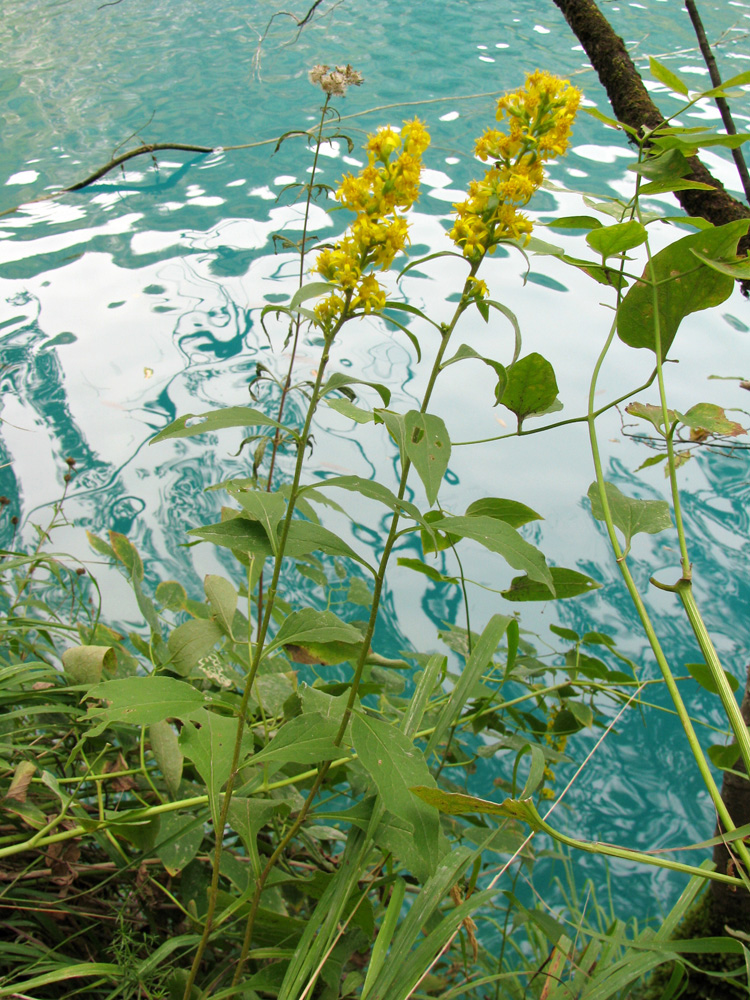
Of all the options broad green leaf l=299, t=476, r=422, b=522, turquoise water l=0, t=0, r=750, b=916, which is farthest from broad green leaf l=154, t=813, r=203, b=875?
turquoise water l=0, t=0, r=750, b=916

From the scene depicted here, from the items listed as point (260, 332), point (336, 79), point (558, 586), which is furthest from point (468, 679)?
point (260, 332)

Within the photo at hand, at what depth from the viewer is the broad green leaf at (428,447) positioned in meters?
0.49

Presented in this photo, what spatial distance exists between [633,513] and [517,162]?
391 millimetres

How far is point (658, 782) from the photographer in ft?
4.59

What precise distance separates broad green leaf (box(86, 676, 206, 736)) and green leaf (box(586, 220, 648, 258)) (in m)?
0.52

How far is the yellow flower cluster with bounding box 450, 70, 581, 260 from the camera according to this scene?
565 mm

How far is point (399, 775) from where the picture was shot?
534 mm

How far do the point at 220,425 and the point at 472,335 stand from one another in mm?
1926

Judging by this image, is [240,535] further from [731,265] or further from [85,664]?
[731,265]

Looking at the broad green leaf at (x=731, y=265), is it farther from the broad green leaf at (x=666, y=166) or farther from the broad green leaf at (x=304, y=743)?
the broad green leaf at (x=304, y=743)

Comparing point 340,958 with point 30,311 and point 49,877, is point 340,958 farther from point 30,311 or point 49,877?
point 30,311

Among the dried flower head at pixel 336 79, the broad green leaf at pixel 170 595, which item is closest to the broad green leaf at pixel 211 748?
the broad green leaf at pixel 170 595

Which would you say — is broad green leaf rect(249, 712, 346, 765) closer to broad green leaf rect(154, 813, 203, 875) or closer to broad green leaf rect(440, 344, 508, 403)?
broad green leaf rect(154, 813, 203, 875)

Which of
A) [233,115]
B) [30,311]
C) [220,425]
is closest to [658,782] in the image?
[220,425]
